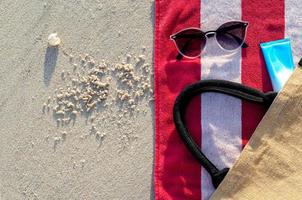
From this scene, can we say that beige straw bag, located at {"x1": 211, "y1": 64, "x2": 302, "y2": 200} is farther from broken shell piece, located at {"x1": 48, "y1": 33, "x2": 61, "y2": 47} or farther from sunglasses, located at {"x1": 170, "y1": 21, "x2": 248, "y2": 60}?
broken shell piece, located at {"x1": 48, "y1": 33, "x2": 61, "y2": 47}

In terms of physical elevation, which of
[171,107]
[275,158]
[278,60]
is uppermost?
[278,60]

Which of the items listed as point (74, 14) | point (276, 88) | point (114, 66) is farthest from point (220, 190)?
point (74, 14)

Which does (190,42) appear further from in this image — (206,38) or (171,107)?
(171,107)

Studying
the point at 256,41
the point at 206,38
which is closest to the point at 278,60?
the point at 256,41

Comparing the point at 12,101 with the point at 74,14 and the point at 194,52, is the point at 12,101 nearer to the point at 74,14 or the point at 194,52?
the point at 74,14

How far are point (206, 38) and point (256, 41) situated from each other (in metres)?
0.12

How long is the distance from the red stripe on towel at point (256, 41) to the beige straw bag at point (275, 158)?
1.8 inches

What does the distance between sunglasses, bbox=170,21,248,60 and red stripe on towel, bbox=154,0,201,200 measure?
2 cm

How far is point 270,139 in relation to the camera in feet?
3.41

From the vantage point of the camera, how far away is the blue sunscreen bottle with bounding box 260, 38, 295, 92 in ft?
3.51

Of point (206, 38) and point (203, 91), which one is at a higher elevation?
point (206, 38)

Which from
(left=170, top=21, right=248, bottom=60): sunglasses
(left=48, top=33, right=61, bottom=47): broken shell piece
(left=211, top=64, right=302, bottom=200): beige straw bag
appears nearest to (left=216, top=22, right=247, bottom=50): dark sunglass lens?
(left=170, top=21, right=248, bottom=60): sunglasses

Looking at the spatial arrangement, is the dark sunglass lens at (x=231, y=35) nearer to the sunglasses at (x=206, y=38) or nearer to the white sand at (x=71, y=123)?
the sunglasses at (x=206, y=38)

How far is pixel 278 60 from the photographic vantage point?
1.08 meters
